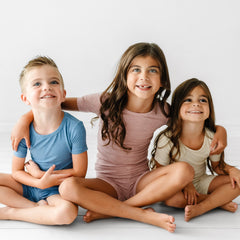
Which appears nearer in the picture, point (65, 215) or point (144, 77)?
point (65, 215)

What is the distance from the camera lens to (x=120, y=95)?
5.54 ft

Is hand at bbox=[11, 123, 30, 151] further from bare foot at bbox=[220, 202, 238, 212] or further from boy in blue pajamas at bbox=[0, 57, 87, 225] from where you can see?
bare foot at bbox=[220, 202, 238, 212]

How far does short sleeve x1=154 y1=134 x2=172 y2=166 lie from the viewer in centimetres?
170

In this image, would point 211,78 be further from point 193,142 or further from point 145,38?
point 193,142

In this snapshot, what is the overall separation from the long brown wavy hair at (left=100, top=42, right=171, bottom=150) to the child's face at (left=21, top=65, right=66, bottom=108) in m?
0.24

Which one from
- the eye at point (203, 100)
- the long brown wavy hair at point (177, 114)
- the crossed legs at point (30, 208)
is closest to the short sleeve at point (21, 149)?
the crossed legs at point (30, 208)

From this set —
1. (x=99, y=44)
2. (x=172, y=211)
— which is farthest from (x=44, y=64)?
(x=99, y=44)

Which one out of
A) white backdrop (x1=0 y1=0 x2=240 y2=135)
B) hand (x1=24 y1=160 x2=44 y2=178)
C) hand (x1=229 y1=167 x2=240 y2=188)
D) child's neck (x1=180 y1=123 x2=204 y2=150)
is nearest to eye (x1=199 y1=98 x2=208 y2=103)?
child's neck (x1=180 y1=123 x2=204 y2=150)

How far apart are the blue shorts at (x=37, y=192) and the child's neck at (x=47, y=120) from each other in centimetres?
25

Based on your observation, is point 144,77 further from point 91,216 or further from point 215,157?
point 91,216

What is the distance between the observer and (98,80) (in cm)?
307

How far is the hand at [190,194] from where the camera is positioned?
1.61 m

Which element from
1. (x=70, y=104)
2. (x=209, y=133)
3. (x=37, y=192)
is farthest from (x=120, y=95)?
(x=37, y=192)

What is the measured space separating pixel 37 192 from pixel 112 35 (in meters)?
1.72
